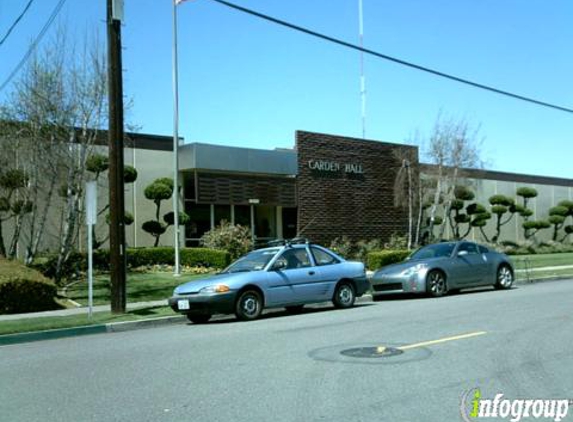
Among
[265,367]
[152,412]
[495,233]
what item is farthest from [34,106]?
[495,233]

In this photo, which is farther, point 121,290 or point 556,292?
point 556,292

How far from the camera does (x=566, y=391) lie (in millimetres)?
6707

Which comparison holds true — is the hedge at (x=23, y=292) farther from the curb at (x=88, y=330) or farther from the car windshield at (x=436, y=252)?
the car windshield at (x=436, y=252)

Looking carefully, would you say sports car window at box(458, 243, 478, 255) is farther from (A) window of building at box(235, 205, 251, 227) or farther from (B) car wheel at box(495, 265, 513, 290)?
(A) window of building at box(235, 205, 251, 227)

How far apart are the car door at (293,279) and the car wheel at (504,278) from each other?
682cm

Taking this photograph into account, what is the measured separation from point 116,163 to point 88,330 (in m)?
3.67

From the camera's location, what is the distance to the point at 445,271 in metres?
17.5

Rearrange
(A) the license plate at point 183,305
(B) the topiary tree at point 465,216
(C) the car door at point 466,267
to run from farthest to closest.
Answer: (B) the topiary tree at point 465,216, (C) the car door at point 466,267, (A) the license plate at point 183,305

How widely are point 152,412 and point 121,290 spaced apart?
8.69 meters

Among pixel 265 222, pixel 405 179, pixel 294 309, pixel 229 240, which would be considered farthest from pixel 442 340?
pixel 405 179

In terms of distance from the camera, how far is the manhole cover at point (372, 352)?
8.71 m

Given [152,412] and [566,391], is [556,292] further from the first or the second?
[152,412]

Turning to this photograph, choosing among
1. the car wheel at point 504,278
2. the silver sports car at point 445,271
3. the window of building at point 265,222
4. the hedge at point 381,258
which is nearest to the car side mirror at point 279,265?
the silver sports car at point 445,271

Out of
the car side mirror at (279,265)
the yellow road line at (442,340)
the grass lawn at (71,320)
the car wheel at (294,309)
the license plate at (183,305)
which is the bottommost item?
the car wheel at (294,309)
